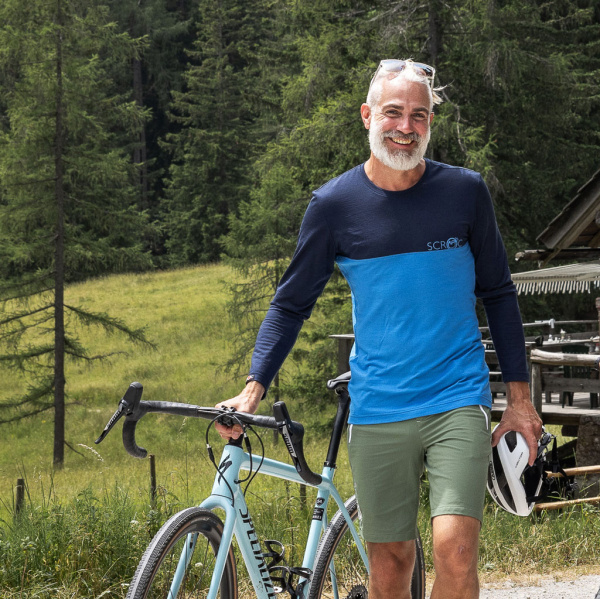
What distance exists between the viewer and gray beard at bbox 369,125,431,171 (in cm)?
285

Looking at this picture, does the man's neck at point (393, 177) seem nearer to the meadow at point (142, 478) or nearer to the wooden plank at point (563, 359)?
the meadow at point (142, 478)

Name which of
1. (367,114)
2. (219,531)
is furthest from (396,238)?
(219,531)

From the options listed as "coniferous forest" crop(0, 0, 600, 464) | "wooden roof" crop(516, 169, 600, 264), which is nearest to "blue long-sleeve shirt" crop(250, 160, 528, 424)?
"wooden roof" crop(516, 169, 600, 264)

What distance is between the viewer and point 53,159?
21.8 m

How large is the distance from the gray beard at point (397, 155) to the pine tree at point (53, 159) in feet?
60.7

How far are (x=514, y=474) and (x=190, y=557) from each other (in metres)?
1.04

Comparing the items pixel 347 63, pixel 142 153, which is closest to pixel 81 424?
pixel 347 63

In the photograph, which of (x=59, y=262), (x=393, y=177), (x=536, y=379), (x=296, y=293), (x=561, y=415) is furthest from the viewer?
(x=59, y=262)

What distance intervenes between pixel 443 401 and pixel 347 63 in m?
18.8

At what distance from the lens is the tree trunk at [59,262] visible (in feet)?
69.2

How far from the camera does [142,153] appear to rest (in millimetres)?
57906

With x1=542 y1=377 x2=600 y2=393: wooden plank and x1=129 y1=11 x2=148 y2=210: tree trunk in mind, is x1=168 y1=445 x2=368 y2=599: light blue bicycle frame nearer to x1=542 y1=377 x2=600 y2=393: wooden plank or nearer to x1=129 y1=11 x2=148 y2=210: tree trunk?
x1=542 y1=377 x2=600 y2=393: wooden plank

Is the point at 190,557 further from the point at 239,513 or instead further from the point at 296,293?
the point at 296,293

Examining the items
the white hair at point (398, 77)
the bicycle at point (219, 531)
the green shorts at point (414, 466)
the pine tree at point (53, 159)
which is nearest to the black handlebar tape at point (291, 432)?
the bicycle at point (219, 531)
